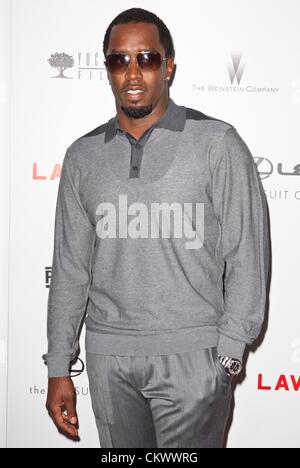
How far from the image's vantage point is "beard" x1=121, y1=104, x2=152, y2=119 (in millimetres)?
1829

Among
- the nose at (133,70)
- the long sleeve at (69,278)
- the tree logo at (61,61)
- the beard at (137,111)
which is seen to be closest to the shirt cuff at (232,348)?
the long sleeve at (69,278)

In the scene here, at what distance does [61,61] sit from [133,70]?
2.57ft

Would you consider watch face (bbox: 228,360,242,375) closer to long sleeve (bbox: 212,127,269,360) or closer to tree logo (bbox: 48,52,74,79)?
long sleeve (bbox: 212,127,269,360)

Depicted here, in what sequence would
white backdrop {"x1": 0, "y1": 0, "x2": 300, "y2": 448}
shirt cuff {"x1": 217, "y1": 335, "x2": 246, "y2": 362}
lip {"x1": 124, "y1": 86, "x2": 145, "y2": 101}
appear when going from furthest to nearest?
1. white backdrop {"x1": 0, "y1": 0, "x2": 300, "y2": 448}
2. lip {"x1": 124, "y1": 86, "x2": 145, "y2": 101}
3. shirt cuff {"x1": 217, "y1": 335, "x2": 246, "y2": 362}

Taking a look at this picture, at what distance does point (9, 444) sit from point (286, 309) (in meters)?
1.35

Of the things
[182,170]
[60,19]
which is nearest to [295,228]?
[182,170]

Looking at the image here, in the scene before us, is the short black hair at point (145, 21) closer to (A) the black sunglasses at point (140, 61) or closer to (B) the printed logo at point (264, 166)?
(A) the black sunglasses at point (140, 61)

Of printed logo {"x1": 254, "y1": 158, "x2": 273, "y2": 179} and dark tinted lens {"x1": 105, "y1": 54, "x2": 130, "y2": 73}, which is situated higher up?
dark tinted lens {"x1": 105, "y1": 54, "x2": 130, "y2": 73}

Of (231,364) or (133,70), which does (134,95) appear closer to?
(133,70)

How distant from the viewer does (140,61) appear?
183cm

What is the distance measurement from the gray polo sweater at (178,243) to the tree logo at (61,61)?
31.6 inches

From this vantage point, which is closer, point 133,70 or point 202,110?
point 133,70

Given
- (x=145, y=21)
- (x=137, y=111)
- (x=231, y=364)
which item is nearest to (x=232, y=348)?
(x=231, y=364)

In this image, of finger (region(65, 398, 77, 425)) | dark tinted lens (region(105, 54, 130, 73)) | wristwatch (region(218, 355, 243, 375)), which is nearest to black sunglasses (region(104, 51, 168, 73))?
dark tinted lens (region(105, 54, 130, 73))
